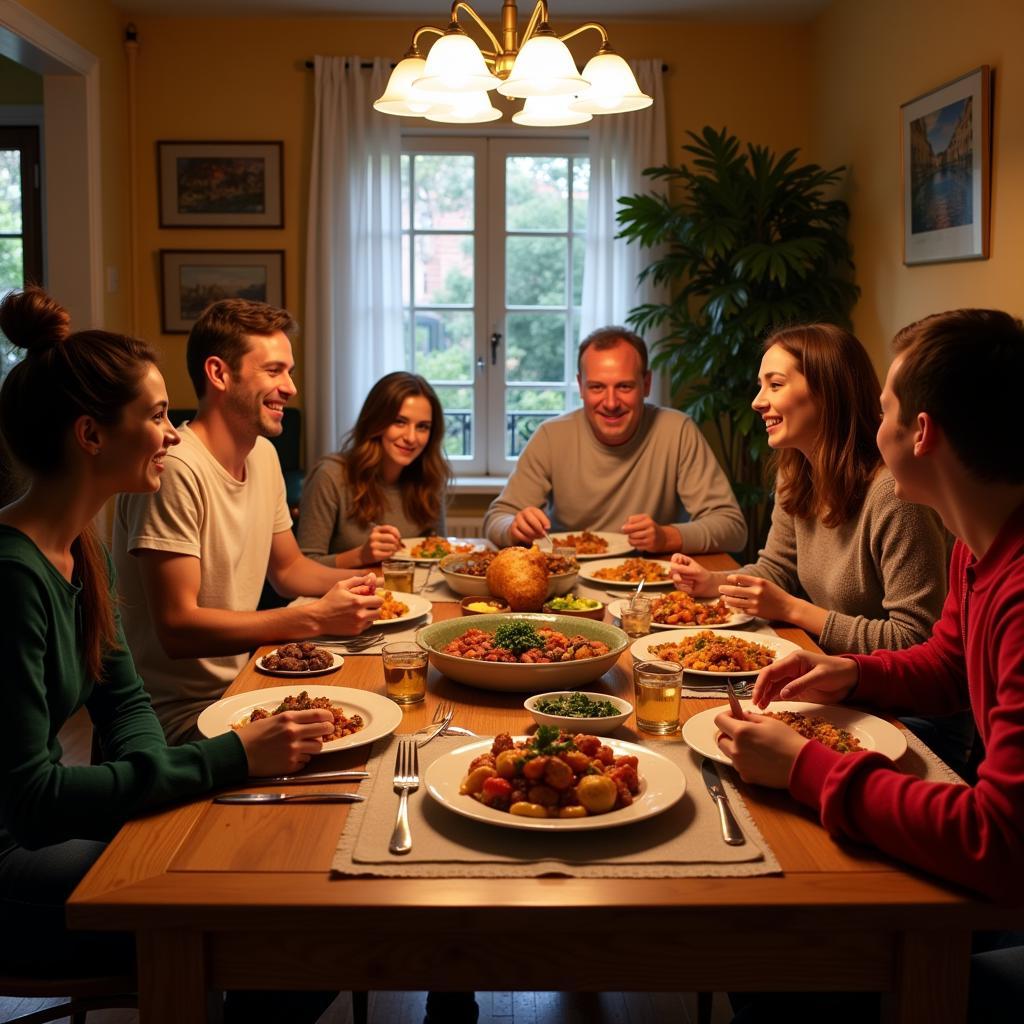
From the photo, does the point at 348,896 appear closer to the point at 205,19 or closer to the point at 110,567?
the point at 110,567

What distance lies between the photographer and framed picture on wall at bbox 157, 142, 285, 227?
5371 millimetres

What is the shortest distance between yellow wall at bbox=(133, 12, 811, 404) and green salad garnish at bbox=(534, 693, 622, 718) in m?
4.24

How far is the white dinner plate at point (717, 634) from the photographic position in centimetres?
179

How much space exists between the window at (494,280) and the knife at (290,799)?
14.2 feet

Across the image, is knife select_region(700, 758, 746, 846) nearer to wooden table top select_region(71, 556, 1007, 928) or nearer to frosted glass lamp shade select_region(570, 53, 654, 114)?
wooden table top select_region(71, 556, 1007, 928)

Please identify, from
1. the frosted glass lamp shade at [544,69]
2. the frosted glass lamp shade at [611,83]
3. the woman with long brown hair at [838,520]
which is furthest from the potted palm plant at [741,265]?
the frosted glass lamp shade at [544,69]

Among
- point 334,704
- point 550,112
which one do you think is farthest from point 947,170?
point 334,704

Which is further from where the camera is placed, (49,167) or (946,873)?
(49,167)

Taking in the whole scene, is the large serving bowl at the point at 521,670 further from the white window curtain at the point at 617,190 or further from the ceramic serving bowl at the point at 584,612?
the white window curtain at the point at 617,190

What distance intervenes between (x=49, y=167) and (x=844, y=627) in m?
4.15

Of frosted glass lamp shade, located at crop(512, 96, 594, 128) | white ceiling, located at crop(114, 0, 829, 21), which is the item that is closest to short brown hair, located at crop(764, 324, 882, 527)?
frosted glass lamp shade, located at crop(512, 96, 594, 128)

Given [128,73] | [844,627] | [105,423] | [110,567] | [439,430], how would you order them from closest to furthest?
[105,423] < [110,567] < [844,627] < [439,430] < [128,73]

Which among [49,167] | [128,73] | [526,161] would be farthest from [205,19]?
[526,161]

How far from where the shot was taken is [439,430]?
10.8 ft
